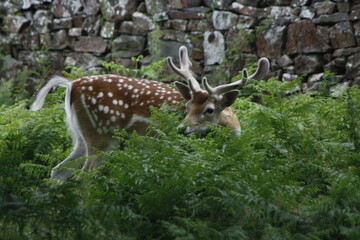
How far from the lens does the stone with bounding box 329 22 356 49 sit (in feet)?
28.7

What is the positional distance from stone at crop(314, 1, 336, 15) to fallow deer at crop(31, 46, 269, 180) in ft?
12.9

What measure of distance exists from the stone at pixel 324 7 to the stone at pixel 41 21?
6.26 metres

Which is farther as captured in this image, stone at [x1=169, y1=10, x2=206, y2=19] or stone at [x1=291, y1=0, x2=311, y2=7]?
stone at [x1=169, y1=10, x2=206, y2=19]

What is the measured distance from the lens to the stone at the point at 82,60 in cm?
1134

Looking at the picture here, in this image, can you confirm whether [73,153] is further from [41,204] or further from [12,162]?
[41,204]

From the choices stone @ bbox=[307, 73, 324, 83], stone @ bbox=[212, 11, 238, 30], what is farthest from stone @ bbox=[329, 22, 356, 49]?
stone @ bbox=[212, 11, 238, 30]

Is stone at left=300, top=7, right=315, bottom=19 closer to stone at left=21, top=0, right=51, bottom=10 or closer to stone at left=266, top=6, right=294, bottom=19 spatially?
stone at left=266, top=6, right=294, bottom=19

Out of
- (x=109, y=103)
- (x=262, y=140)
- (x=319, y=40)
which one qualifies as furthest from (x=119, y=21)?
(x=262, y=140)

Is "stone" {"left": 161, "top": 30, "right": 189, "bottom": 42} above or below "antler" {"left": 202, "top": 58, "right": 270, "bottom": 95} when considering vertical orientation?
below

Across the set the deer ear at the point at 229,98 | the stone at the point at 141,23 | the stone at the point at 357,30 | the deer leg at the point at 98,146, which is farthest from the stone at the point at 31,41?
the deer ear at the point at 229,98

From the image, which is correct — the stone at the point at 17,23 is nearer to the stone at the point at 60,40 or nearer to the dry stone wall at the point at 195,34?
the dry stone wall at the point at 195,34

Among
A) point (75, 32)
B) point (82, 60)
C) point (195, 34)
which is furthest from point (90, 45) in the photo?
point (195, 34)

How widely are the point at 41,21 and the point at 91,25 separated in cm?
145

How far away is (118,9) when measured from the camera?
36.9 ft
